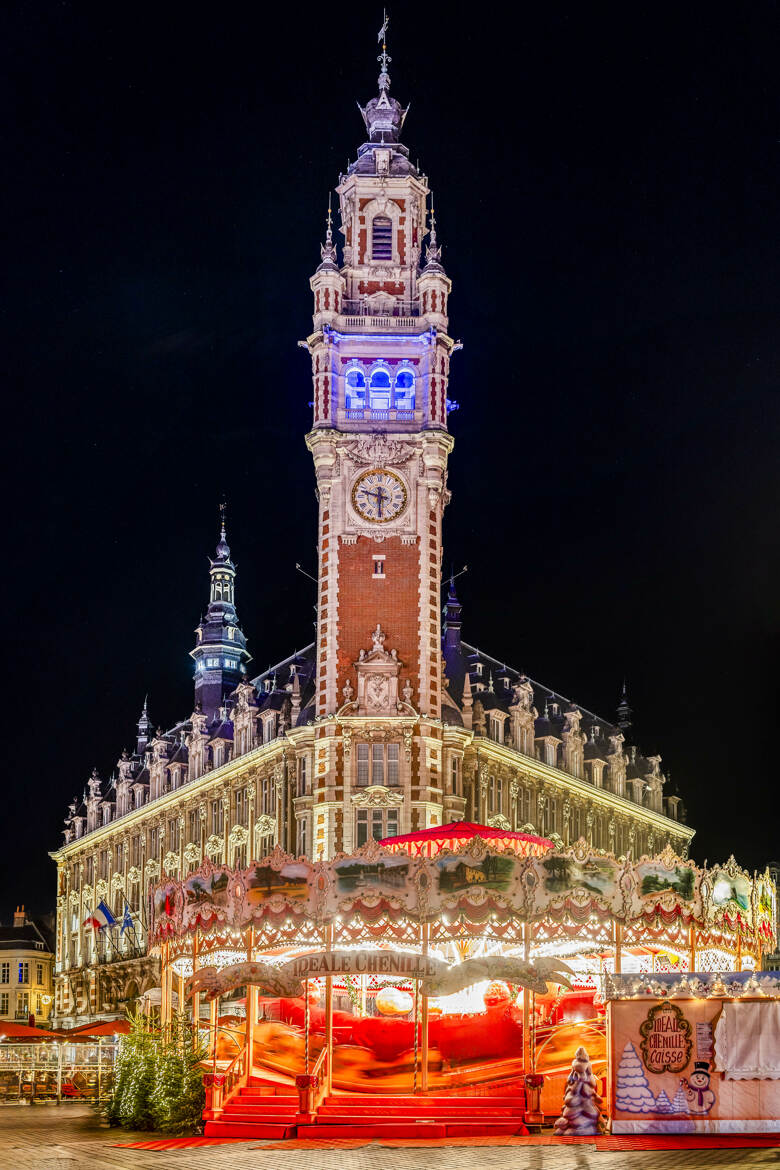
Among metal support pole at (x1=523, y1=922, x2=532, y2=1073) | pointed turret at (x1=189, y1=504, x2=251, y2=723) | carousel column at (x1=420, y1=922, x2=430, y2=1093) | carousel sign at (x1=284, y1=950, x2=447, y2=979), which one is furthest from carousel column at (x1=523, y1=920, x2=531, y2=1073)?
pointed turret at (x1=189, y1=504, x2=251, y2=723)

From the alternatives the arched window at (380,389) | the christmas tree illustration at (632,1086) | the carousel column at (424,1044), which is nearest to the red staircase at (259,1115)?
the carousel column at (424,1044)

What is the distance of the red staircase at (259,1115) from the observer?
30891mm

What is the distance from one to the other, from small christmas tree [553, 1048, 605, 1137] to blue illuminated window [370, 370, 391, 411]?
139 feet

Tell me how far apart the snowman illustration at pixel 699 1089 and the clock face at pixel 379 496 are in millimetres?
40863

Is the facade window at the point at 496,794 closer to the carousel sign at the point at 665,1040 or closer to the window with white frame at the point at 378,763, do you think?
the window with white frame at the point at 378,763

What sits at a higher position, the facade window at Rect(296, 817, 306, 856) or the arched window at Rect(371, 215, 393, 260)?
the arched window at Rect(371, 215, 393, 260)

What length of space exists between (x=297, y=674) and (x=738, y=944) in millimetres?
41170

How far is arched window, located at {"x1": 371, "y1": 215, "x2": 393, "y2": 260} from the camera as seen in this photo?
70562 millimetres

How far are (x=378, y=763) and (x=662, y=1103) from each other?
121 ft

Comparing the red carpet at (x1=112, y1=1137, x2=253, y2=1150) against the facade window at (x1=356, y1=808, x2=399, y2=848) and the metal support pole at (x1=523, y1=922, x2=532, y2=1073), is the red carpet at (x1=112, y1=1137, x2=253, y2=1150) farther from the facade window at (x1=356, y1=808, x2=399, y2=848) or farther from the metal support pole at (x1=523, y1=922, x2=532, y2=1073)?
the facade window at (x1=356, y1=808, x2=399, y2=848)

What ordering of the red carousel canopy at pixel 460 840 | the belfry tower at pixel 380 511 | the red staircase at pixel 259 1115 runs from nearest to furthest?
the red staircase at pixel 259 1115
the red carousel canopy at pixel 460 840
the belfry tower at pixel 380 511

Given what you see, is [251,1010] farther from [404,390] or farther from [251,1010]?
[404,390]

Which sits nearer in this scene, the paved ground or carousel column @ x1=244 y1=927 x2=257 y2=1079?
the paved ground

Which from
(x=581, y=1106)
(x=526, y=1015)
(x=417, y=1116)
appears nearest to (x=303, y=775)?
(x=526, y=1015)
